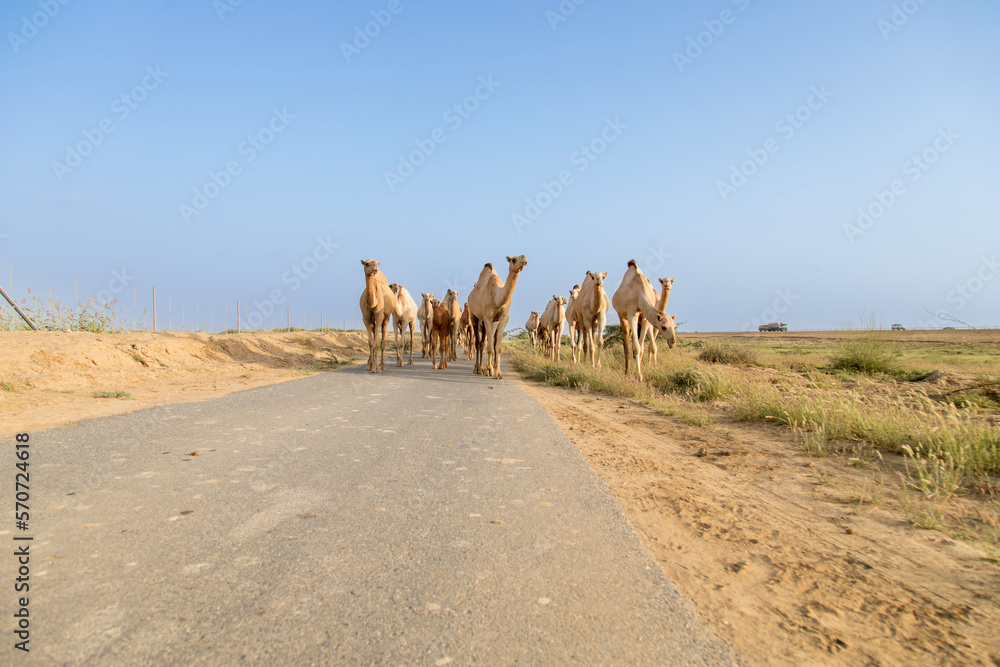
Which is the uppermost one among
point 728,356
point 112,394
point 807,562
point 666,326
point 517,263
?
point 517,263

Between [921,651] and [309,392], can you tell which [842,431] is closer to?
[921,651]

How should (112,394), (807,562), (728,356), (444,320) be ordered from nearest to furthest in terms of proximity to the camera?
(807,562) → (112,394) → (728,356) → (444,320)

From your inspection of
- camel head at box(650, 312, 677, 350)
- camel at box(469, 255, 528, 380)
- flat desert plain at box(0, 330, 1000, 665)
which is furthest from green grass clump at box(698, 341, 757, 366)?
flat desert plain at box(0, 330, 1000, 665)

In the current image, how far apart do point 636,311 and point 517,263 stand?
3.38 meters

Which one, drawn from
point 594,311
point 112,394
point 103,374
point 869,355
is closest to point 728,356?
point 869,355

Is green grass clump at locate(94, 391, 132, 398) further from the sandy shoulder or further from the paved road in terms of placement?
the sandy shoulder

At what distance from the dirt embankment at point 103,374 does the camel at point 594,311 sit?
8.14 meters

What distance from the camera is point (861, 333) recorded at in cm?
1492

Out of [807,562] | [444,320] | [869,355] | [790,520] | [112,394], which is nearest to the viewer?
[807,562]

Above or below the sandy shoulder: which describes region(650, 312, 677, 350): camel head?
above

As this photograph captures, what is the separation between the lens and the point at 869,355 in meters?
14.1

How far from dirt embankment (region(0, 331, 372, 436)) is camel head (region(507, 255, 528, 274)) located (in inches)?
236

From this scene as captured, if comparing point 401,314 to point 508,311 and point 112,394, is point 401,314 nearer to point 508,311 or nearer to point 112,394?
point 508,311

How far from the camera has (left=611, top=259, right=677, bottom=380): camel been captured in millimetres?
12278
